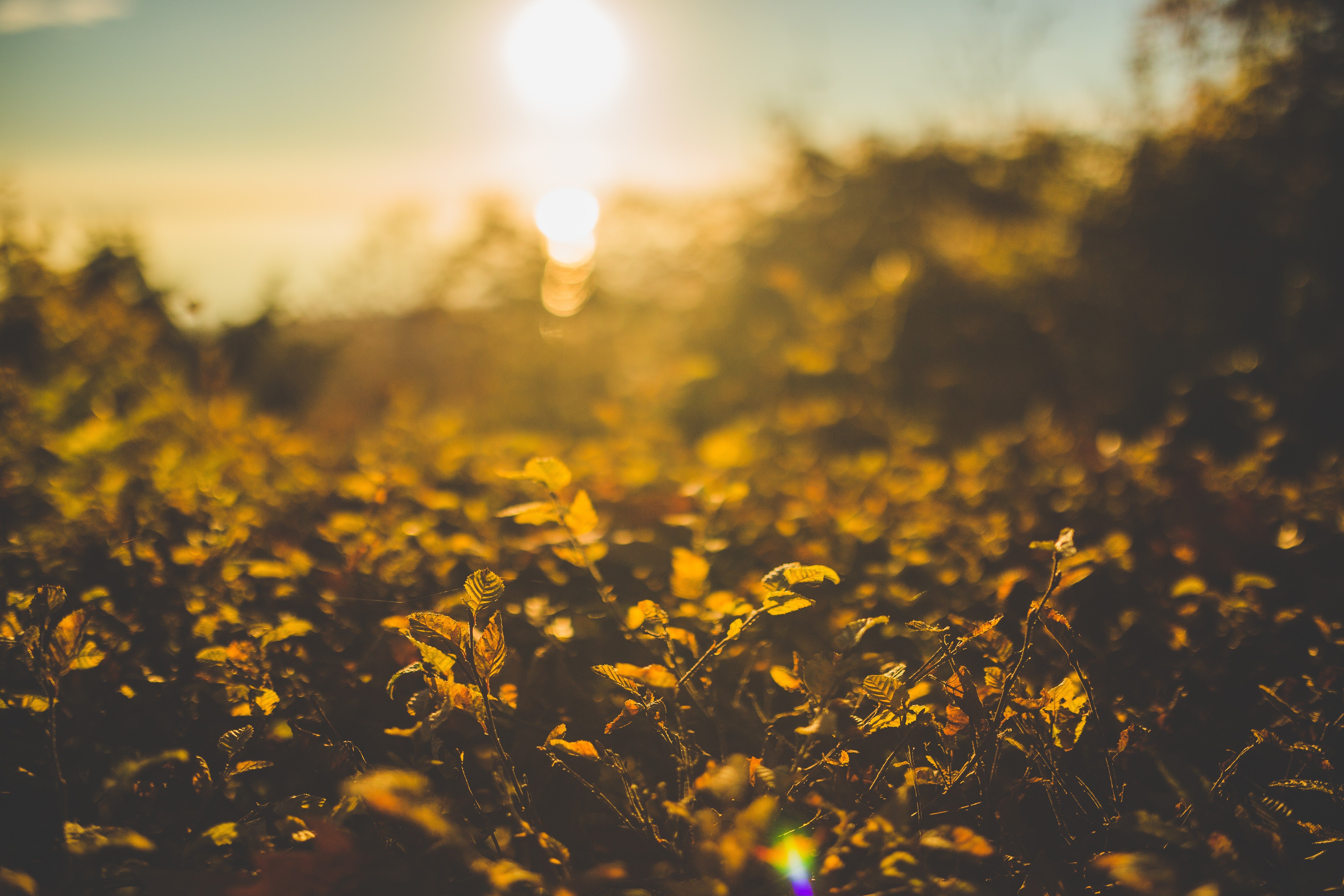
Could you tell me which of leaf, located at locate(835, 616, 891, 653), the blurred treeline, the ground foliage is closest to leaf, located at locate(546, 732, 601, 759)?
the ground foliage

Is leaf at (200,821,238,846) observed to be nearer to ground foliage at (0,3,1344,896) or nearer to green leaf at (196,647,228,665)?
ground foliage at (0,3,1344,896)

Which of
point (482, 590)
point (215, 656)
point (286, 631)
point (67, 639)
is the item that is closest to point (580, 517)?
point (482, 590)

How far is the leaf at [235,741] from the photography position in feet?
3.51

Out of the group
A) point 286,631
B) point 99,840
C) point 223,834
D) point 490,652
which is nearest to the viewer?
point 99,840

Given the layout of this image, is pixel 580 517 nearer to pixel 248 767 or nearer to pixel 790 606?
pixel 790 606

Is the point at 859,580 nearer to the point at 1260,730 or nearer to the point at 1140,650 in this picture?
the point at 1140,650

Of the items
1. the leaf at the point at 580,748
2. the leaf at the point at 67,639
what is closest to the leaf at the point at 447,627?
the leaf at the point at 580,748

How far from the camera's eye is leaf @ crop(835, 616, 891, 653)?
1.17 meters

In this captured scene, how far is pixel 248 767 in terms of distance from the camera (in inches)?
42.6

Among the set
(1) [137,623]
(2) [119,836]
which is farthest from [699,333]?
(2) [119,836]

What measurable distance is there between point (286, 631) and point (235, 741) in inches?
10.4

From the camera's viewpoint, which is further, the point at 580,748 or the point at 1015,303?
the point at 1015,303

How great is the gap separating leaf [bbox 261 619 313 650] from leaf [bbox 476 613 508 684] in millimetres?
491

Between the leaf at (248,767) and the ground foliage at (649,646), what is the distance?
0.02 metres
